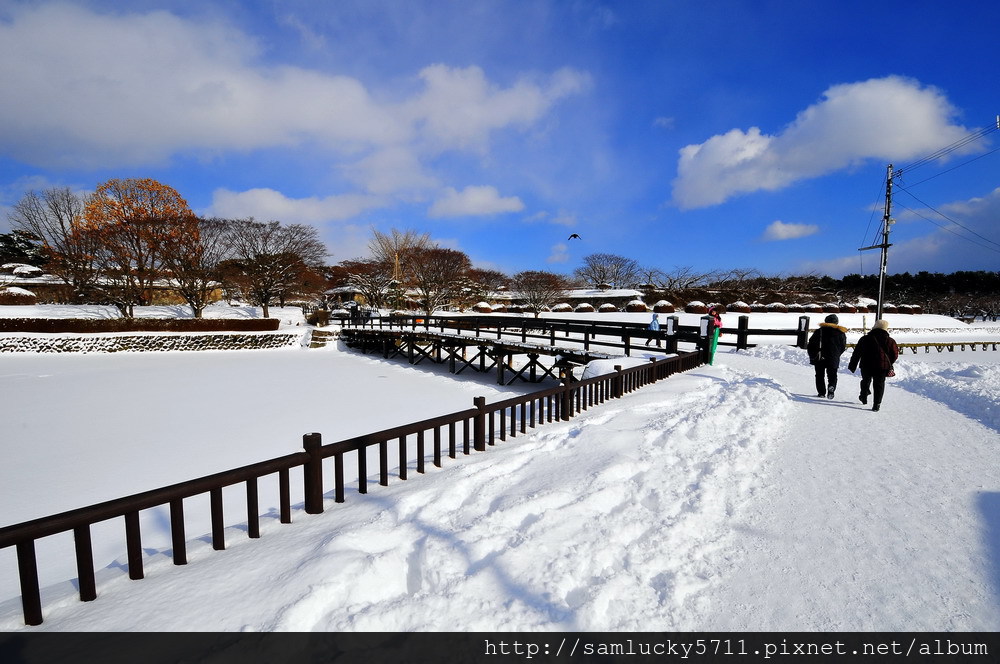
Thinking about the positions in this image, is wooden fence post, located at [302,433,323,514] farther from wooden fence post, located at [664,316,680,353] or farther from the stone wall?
the stone wall

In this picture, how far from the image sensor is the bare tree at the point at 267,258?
3209 centimetres

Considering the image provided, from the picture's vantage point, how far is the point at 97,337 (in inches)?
855

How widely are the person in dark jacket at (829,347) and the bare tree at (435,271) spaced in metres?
34.4

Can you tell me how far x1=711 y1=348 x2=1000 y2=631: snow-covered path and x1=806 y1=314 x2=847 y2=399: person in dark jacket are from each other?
1988 millimetres

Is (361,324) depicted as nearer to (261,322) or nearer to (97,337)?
(261,322)

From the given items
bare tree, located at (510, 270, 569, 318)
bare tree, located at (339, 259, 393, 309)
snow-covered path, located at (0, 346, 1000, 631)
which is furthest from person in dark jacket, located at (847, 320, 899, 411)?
bare tree, located at (339, 259, 393, 309)

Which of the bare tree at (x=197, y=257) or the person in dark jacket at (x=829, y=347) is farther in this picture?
the bare tree at (x=197, y=257)

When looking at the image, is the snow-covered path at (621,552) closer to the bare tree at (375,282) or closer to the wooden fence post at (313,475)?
the wooden fence post at (313,475)

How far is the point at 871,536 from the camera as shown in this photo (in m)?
2.98

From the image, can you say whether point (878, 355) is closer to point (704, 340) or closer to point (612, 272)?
point (704, 340)

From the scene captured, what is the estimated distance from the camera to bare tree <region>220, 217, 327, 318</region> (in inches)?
1264

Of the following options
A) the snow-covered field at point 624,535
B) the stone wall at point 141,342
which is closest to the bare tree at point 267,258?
the stone wall at point 141,342

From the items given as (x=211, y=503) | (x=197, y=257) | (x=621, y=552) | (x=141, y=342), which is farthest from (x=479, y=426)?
(x=197, y=257)
